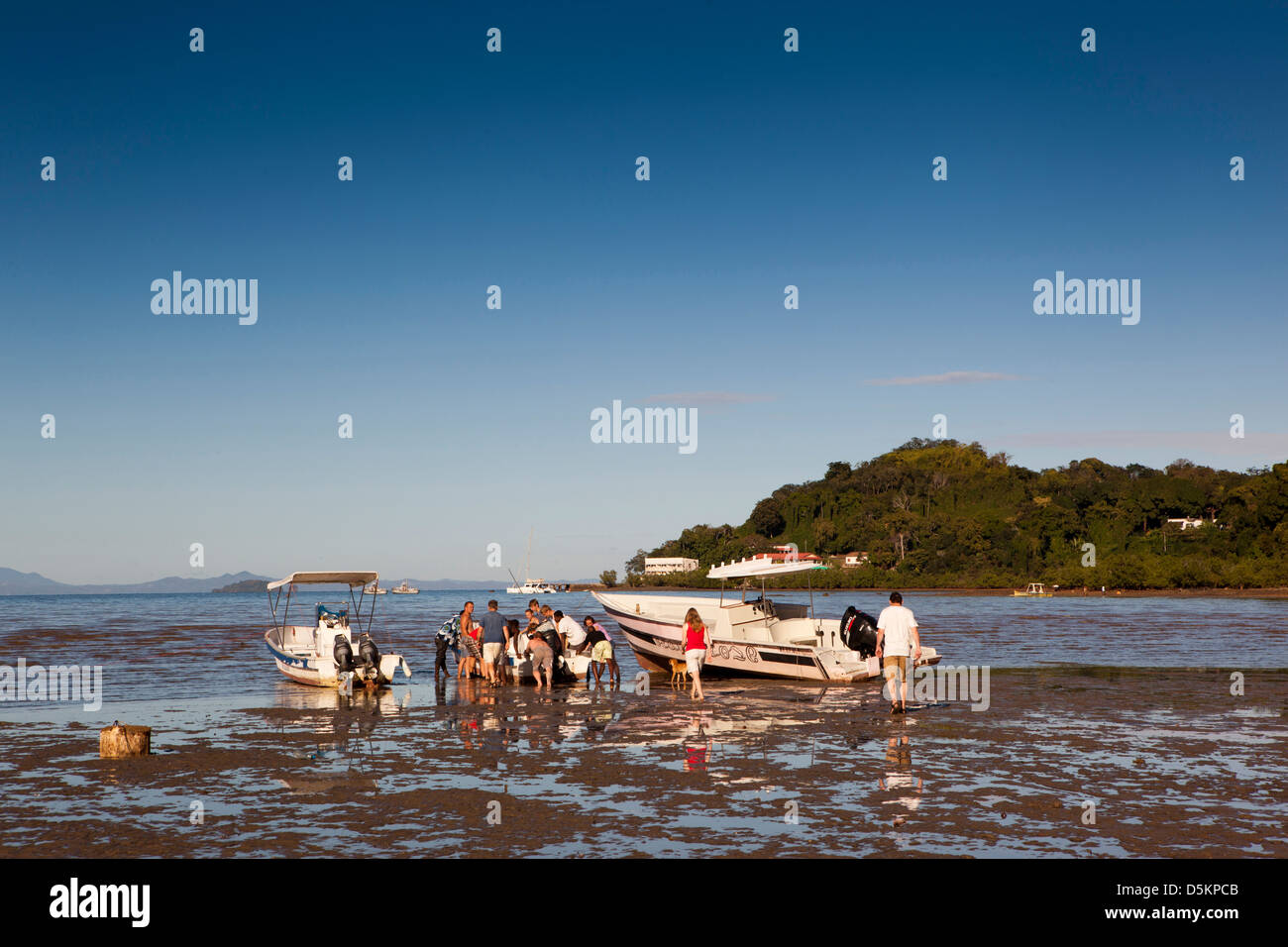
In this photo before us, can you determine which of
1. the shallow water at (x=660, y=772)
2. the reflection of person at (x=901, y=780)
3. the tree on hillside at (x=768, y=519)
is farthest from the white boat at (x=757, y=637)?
the tree on hillside at (x=768, y=519)

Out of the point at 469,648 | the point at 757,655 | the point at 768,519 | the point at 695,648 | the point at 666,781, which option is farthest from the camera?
the point at 768,519

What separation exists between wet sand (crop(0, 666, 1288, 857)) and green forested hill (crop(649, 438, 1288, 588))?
90.4 metres

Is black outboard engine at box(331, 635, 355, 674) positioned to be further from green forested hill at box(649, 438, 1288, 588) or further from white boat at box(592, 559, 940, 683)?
green forested hill at box(649, 438, 1288, 588)

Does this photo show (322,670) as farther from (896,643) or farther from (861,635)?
(896,643)

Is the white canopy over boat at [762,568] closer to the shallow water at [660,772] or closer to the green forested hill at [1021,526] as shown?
the shallow water at [660,772]

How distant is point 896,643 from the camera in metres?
17.7

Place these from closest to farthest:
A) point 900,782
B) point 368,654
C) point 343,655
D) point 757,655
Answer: point 900,782
point 343,655
point 368,654
point 757,655

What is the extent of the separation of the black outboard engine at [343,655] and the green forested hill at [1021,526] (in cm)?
8661

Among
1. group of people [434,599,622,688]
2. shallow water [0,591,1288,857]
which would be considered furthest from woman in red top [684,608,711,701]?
group of people [434,599,622,688]

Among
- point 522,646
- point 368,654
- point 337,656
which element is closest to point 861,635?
point 522,646

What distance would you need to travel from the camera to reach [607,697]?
2214cm

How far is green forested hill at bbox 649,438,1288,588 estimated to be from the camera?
109 meters

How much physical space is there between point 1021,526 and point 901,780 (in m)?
136
